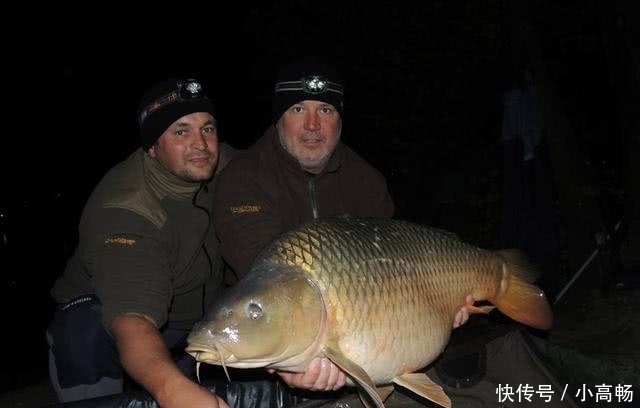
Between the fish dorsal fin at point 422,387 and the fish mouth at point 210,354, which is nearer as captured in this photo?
the fish mouth at point 210,354

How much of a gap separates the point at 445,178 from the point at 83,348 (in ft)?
19.6

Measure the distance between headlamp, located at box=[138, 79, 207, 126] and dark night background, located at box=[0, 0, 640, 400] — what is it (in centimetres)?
295

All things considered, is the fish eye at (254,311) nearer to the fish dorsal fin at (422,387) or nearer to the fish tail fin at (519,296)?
the fish dorsal fin at (422,387)

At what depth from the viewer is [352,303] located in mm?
1490

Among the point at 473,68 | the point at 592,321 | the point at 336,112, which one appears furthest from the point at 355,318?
the point at 473,68

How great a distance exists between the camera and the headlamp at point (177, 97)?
2217 millimetres

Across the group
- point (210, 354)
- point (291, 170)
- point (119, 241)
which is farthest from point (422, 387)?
point (119, 241)

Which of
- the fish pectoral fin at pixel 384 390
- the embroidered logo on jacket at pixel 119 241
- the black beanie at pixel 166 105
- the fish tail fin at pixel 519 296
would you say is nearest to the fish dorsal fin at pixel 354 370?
the fish pectoral fin at pixel 384 390

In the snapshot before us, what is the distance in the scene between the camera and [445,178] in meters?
7.71

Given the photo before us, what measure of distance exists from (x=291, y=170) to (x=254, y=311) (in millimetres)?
834

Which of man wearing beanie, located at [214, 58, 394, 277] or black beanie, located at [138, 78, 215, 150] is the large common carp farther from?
black beanie, located at [138, 78, 215, 150]

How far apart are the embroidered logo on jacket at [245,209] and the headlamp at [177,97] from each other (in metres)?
0.50

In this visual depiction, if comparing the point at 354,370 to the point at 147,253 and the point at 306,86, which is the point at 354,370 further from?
the point at 306,86

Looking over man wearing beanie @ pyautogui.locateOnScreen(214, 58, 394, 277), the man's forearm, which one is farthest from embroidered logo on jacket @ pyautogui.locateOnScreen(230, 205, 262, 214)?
the man's forearm
